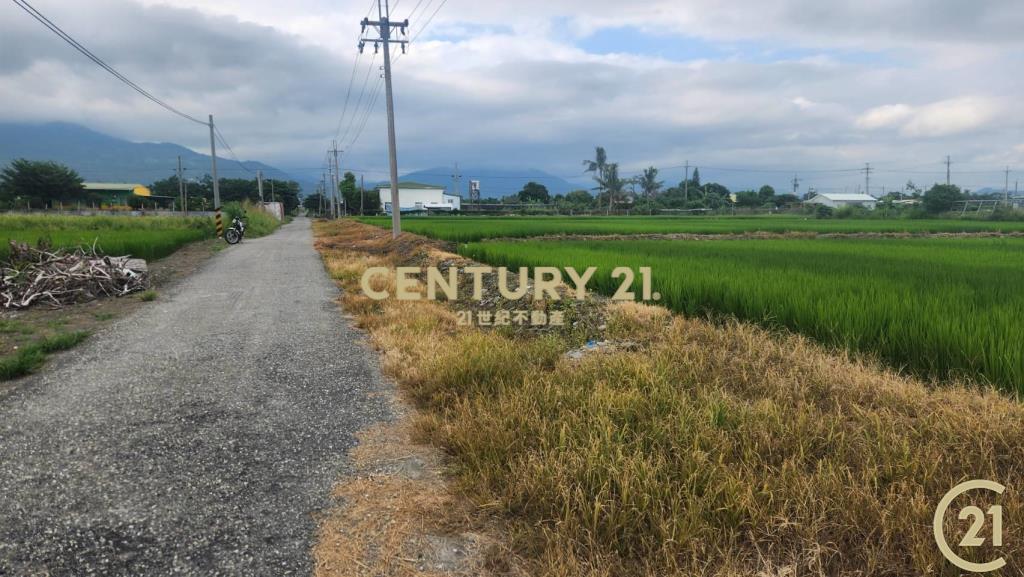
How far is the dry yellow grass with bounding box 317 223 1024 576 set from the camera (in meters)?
1.85

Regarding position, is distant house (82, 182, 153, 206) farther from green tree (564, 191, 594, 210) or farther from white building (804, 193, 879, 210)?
white building (804, 193, 879, 210)

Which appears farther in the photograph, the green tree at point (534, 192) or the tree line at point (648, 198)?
the green tree at point (534, 192)

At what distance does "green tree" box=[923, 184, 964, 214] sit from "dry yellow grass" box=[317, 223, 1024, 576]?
5105cm

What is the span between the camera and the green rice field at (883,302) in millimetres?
3297

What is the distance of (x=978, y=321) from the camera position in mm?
3623

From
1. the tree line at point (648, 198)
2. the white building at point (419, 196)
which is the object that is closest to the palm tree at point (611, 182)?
the tree line at point (648, 198)

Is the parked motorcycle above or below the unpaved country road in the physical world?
above

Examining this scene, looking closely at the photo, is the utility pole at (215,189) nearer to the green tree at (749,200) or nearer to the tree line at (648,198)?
the tree line at (648,198)

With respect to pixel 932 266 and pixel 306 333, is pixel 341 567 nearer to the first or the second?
pixel 306 333

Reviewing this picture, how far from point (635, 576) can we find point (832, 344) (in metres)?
3.17

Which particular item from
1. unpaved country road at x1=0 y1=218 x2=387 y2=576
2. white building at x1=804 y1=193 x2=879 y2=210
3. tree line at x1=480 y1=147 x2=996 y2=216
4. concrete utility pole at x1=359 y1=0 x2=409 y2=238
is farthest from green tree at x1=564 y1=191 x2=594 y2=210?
unpaved country road at x1=0 y1=218 x2=387 y2=576

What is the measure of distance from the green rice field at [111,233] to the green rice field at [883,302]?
10.5 m

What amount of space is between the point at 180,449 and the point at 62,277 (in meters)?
6.85

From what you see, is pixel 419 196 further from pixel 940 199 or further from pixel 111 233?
pixel 111 233
